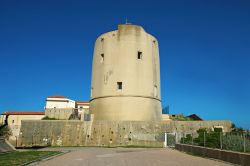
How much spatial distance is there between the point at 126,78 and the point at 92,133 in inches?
324

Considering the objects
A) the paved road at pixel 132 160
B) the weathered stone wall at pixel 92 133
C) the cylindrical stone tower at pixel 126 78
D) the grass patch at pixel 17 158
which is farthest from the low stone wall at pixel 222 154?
the cylindrical stone tower at pixel 126 78

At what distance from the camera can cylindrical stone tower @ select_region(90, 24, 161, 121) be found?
31828 mm

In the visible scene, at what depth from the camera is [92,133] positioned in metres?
27.2

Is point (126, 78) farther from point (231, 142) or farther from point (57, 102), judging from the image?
point (57, 102)

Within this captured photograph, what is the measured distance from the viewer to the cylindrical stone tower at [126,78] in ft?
104

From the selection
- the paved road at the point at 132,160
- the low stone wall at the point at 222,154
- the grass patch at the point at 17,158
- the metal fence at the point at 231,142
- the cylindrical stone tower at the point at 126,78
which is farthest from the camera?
the cylindrical stone tower at the point at 126,78

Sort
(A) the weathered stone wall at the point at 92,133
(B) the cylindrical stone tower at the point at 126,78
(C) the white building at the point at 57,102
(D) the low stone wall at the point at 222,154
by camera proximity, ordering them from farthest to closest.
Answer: (C) the white building at the point at 57,102 → (B) the cylindrical stone tower at the point at 126,78 → (A) the weathered stone wall at the point at 92,133 → (D) the low stone wall at the point at 222,154

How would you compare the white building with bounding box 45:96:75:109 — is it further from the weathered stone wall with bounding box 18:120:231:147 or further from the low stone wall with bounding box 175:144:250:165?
the low stone wall with bounding box 175:144:250:165

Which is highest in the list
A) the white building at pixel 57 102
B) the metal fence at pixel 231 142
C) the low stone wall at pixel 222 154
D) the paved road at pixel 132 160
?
the white building at pixel 57 102

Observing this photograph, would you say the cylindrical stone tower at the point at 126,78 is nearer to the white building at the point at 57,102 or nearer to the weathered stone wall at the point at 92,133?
the weathered stone wall at the point at 92,133

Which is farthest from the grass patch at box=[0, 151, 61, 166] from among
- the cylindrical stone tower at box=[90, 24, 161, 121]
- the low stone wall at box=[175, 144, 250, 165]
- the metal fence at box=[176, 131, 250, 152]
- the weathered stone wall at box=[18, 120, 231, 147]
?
the cylindrical stone tower at box=[90, 24, 161, 121]

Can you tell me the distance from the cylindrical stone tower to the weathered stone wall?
4.39 meters

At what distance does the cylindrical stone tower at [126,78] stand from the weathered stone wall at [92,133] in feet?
14.4

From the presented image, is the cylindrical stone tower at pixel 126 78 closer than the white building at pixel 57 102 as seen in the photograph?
Yes
